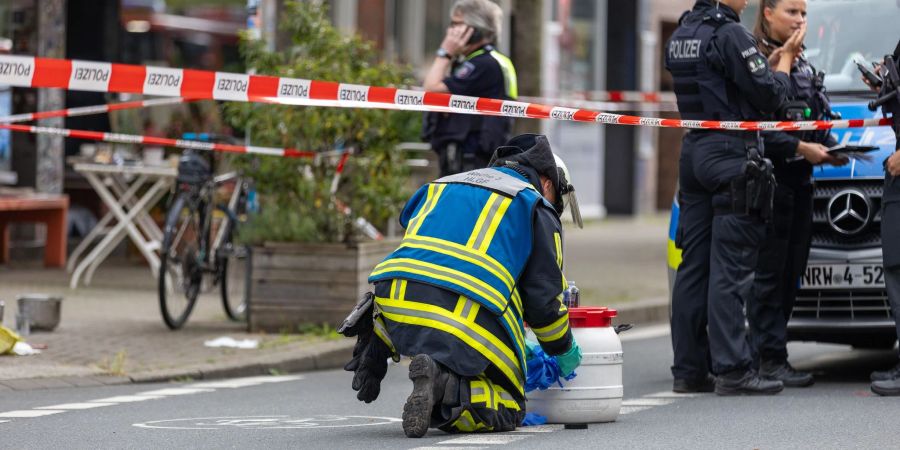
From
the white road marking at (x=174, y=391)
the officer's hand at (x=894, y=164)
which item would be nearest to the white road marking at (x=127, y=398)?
the white road marking at (x=174, y=391)

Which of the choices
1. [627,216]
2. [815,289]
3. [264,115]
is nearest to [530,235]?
[815,289]

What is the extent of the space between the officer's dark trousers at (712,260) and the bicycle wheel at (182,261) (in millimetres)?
3709

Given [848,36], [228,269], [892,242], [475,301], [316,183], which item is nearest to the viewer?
[475,301]

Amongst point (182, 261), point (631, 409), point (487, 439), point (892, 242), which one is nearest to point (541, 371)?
point (487, 439)

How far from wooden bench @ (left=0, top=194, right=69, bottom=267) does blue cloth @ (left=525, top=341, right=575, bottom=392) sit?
8408mm

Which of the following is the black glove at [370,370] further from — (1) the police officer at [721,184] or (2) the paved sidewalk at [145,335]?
(2) the paved sidewalk at [145,335]

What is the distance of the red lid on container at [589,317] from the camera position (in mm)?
7359

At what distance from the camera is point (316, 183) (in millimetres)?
11453

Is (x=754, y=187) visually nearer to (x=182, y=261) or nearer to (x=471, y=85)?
(x=471, y=85)

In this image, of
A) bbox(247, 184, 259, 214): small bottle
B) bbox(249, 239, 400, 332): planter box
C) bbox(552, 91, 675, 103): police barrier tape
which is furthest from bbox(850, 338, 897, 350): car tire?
bbox(552, 91, 675, 103): police barrier tape

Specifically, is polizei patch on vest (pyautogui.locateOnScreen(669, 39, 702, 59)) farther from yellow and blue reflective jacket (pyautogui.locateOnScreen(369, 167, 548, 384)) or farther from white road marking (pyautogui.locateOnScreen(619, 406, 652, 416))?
yellow and blue reflective jacket (pyautogui.locateOnScreen(369, 167, 548, 384))

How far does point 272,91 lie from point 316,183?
2.15m

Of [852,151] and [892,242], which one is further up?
[852,151]

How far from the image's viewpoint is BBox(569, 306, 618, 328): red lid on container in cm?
736
